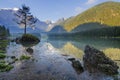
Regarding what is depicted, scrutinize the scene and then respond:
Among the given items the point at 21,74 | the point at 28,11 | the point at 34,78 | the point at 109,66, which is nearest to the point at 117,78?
the point at 109,66

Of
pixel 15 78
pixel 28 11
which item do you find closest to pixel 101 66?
pixel 15 78

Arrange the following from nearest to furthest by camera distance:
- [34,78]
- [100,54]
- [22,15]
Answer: [34,78] → [100,54] → [22,15]

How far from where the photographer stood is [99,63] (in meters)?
31.2

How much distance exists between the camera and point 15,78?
2367 centimetres

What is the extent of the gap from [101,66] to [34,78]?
10606mm

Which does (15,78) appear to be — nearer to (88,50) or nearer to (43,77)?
(43,77)

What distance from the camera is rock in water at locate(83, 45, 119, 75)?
28.1m

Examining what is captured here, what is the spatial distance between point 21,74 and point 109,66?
12.0 m

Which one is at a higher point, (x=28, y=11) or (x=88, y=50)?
(x=28, y=11)

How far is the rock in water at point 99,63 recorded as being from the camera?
28.1m

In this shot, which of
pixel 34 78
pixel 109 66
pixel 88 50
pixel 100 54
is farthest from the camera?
pixel 88 50

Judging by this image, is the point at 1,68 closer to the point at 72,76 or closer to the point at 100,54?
the point at 72,76

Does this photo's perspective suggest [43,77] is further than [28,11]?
No

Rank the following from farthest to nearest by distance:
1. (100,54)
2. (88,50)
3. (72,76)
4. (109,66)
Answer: (88,50), (100,54), (109,66), (72,76)
